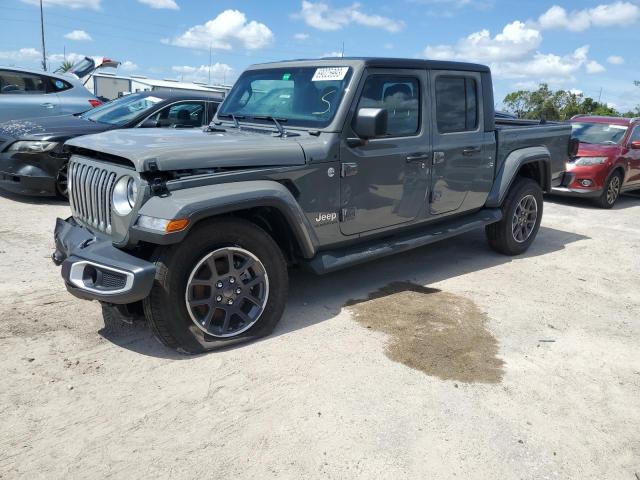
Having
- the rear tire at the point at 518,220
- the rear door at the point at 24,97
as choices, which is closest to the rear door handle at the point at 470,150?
the rear tire at the point at 518,220

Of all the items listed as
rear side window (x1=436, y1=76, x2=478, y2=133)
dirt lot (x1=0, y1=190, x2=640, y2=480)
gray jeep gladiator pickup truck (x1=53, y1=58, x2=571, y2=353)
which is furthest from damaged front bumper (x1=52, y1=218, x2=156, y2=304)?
rear side window (x1=436, y1=76, x2=478, y2=133)

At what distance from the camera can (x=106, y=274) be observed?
125 inches

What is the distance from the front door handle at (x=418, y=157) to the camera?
14.8ft

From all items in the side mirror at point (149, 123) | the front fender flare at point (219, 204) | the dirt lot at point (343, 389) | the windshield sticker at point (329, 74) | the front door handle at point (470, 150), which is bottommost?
the dirt lot at point (343, 389)

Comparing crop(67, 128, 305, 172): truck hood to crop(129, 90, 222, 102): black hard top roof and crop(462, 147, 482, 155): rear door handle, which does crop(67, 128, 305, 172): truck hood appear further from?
crop(129, 90, 222, 102): black hard top roof

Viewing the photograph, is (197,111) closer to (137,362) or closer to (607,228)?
(137,362)

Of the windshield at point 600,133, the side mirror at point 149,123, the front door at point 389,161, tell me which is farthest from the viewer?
the windshield at point 600,133

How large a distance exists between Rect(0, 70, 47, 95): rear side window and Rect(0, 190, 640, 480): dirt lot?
5.61 metres

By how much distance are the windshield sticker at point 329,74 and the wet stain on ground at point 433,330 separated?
1808mm

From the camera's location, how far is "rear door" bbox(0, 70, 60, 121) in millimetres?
9164

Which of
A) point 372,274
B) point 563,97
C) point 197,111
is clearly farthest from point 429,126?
point 563,97

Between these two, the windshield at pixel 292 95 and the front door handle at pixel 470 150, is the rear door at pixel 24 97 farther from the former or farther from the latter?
the front door handle at pixel 470 150

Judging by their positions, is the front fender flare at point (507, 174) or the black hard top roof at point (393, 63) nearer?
the black hard top roof at point (393, 63)

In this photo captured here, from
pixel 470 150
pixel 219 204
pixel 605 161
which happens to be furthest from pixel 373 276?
pixel 605 161
